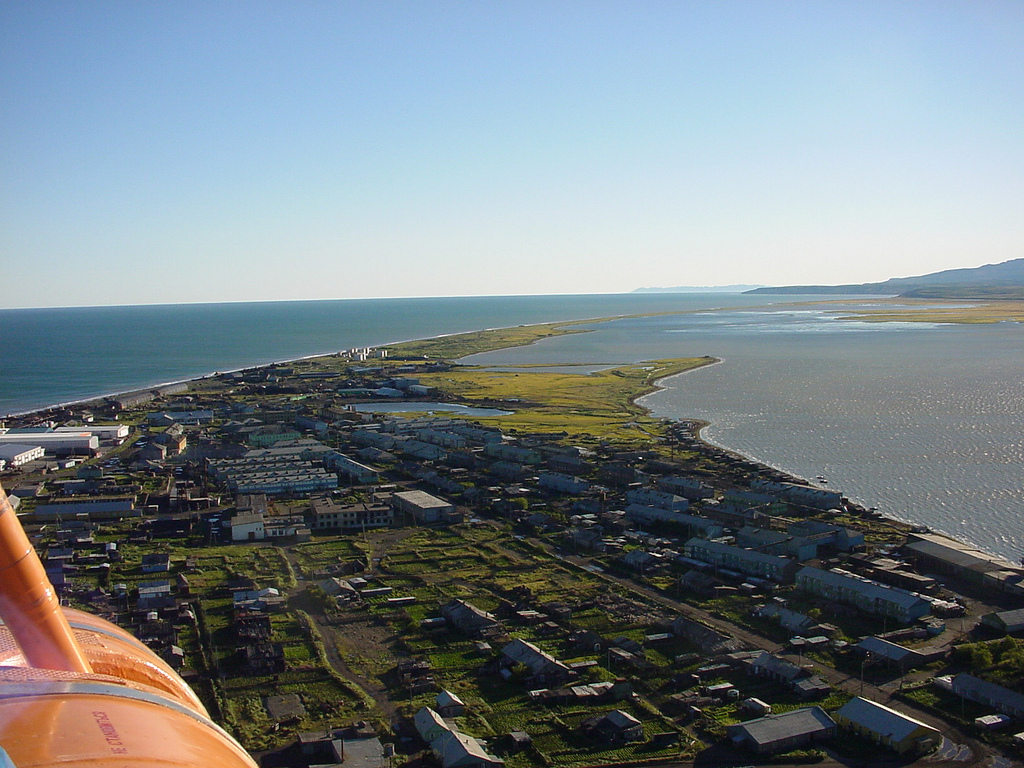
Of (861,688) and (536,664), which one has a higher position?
(536,664)

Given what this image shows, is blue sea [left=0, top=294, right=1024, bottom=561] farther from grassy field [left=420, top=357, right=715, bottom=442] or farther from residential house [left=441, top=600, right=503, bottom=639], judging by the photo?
residential house [left=441, top=600, right=503, bottom=639]

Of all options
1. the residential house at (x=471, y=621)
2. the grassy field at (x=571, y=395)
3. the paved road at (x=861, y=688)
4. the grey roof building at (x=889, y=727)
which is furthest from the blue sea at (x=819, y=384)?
the residential house at (x=471, y=621)

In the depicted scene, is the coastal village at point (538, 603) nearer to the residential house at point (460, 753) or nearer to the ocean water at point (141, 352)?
the residential house at point (460, 753)

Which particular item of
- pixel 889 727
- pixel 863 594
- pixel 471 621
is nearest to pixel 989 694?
pixel 889 727

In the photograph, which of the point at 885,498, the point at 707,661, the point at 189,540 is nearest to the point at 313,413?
the point at 189,540

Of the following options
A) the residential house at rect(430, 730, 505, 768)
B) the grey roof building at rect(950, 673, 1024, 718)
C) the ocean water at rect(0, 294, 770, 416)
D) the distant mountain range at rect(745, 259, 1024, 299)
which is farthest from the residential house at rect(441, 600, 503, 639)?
the distant mountain range at rect(745, 259, 1024, 299)

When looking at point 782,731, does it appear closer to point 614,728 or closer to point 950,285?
point 614,728
